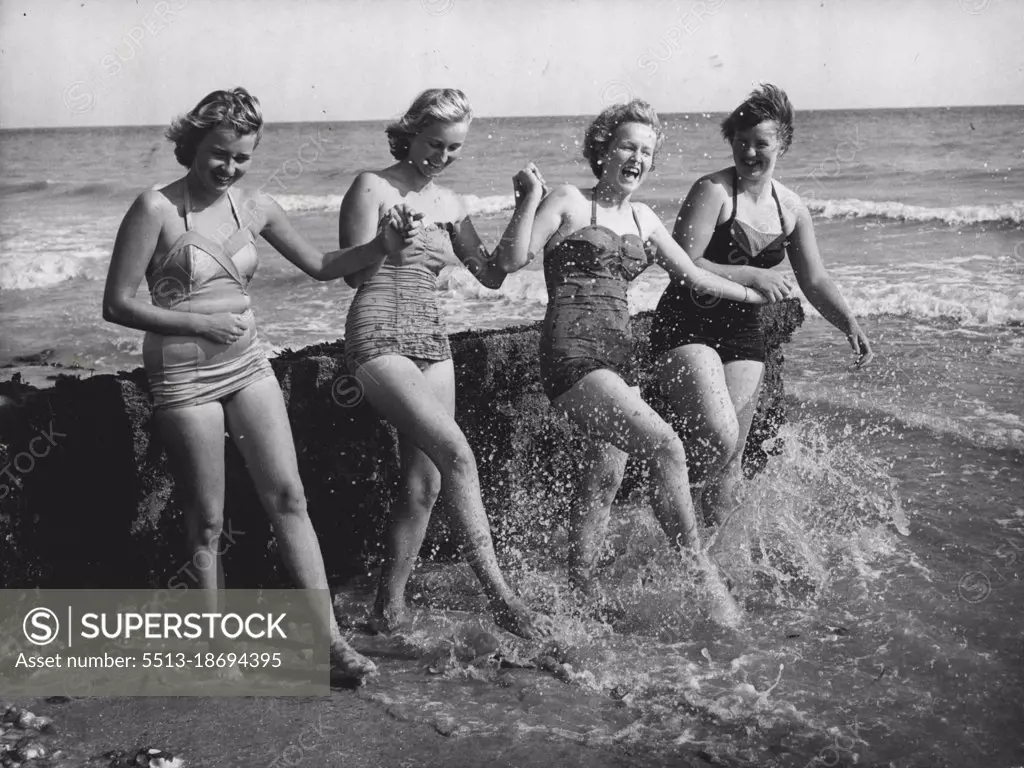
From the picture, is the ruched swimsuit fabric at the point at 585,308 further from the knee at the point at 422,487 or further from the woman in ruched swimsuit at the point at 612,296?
the knee at the point at 422,487

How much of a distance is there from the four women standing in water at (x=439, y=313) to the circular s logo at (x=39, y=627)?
0.85 meters

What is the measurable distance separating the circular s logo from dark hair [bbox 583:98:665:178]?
3020mm

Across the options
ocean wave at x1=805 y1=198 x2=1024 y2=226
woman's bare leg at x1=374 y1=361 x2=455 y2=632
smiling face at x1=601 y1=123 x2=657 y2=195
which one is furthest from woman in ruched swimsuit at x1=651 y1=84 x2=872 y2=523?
ocean wave at x1=805 y1=198 x2=1024 y2=226

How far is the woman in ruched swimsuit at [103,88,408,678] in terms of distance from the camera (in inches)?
143

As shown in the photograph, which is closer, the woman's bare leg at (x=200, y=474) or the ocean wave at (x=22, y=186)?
the woman's bare leg at (x=200, y=474)

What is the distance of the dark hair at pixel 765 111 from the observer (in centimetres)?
456

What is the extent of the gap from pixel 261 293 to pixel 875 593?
582 inches

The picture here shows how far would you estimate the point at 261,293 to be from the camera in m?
18.1

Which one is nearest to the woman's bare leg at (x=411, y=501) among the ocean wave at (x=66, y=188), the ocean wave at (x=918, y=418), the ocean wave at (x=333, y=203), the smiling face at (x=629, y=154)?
the smiling face at (x=629, y=154)

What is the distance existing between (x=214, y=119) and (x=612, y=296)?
70.5 inches

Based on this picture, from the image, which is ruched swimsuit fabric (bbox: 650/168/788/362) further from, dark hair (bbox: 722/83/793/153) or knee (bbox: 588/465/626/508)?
knee (bbox: 588/465/626/508)

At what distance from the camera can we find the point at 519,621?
13.6 ft

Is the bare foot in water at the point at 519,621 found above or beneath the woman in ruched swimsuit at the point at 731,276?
beneath

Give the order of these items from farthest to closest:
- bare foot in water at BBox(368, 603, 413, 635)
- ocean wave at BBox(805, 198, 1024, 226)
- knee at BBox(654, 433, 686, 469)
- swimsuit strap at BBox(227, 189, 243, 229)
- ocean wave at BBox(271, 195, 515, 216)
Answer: ocean wave at BBox(271, 195, 515, 216), ocean wave at BBox(805, 198, 1024, 226), bare foot in water at BBox(368, 603, 413, 635), knee at BBox(654, 433, 686, 469), swimsuit strap at BBox(227, 189, 243, 229)
